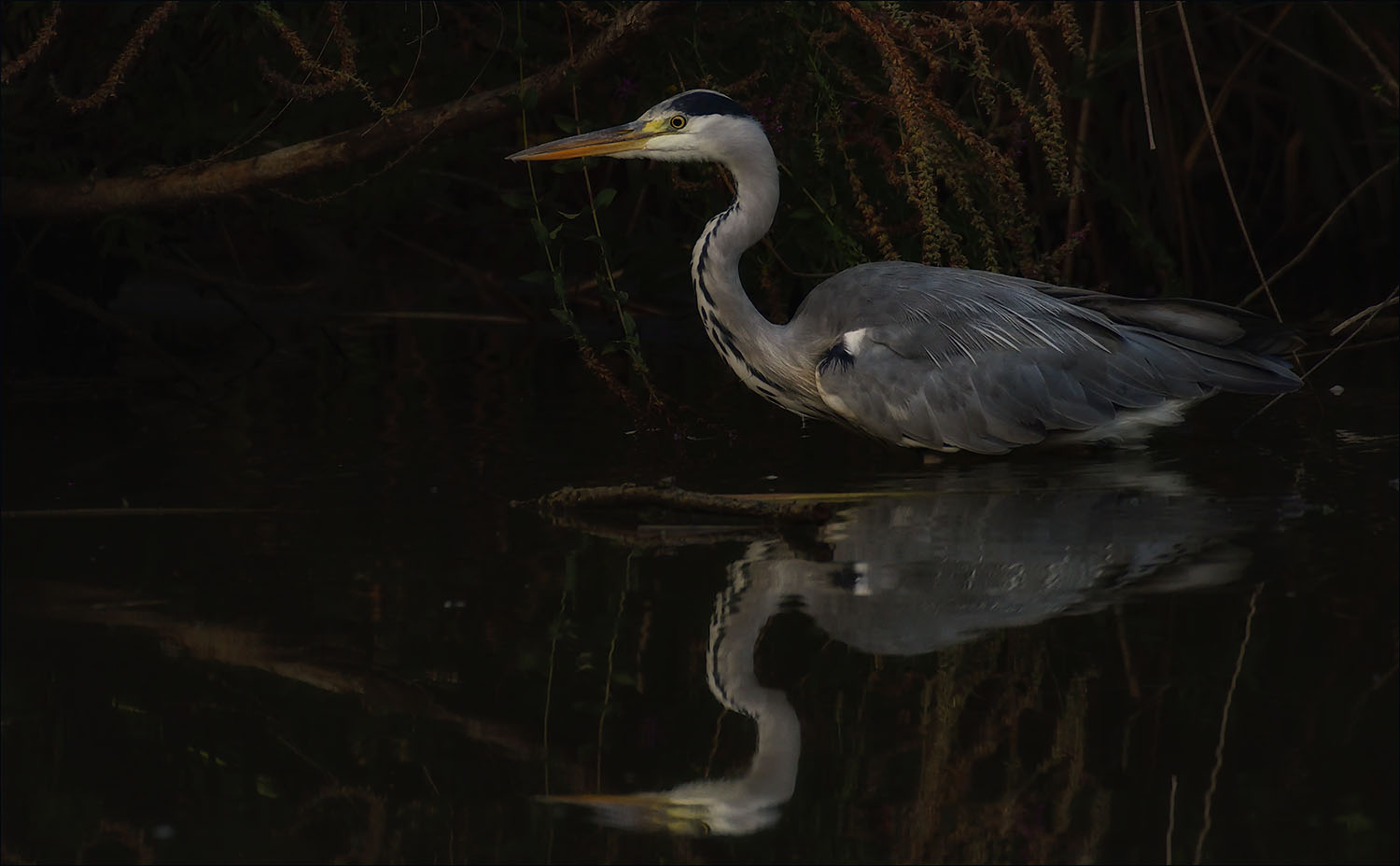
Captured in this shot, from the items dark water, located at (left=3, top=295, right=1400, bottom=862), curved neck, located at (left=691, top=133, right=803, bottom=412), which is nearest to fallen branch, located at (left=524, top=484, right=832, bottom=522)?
dark water, located at (left=3, top=295, right=1400, bottom=862)

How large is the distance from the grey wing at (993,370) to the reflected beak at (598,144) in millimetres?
888

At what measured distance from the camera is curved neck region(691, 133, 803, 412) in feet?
18.0

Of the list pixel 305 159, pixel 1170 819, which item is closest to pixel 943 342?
pixel 305 159

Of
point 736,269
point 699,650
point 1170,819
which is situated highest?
point 736,269

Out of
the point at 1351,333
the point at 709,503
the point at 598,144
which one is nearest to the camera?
the point at 709,503

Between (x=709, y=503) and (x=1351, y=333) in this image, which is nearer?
(x=709, y=503)

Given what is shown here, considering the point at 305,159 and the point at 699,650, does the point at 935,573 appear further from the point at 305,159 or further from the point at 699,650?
the point at 305,159

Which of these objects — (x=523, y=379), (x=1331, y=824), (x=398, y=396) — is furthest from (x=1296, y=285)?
(x=1331, y=824)

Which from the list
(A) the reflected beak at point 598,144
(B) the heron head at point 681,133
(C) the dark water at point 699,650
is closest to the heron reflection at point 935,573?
(C) the dark water at point 699,650

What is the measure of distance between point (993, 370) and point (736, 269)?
0.88 m

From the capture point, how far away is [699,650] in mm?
3484

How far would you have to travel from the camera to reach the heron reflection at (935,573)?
2824mm

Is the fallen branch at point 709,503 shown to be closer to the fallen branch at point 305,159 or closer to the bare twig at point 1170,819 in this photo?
the fallen branch at point 305,159

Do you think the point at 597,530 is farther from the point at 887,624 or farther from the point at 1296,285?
the point at 1296,285
